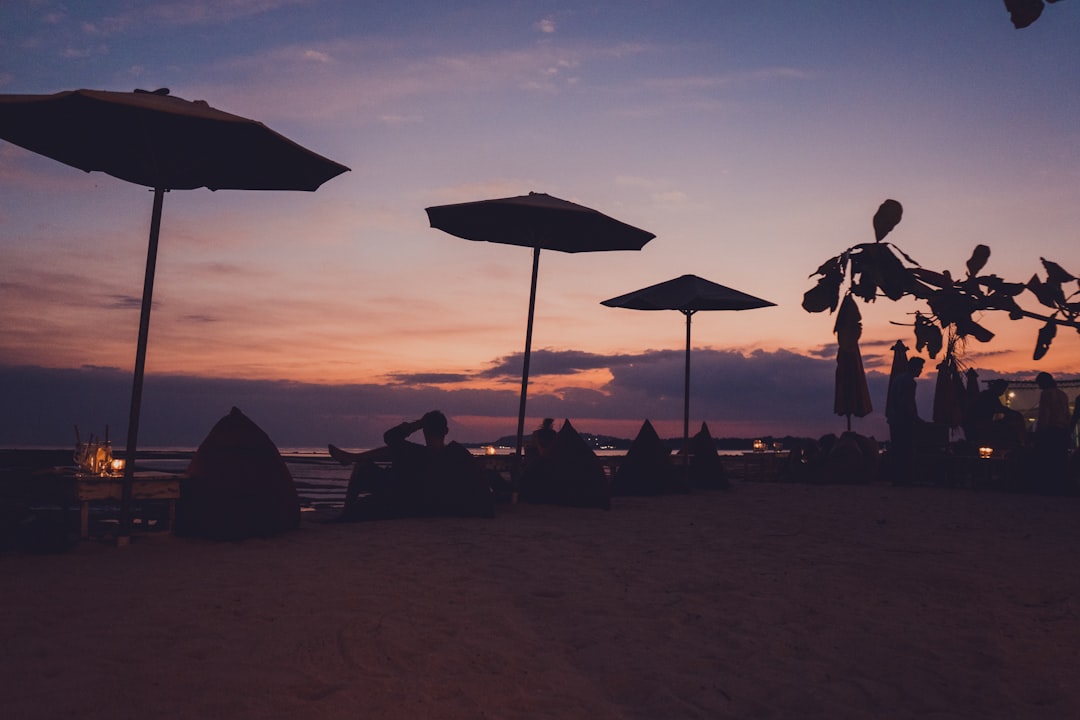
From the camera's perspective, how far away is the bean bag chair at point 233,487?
5.82 m

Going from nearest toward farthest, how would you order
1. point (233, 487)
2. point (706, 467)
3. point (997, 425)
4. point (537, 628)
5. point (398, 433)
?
1. point (537, 628)
2. point (233, 487)
3. point (398, 433)
4. point (706, 467)
5. point (997, 425)

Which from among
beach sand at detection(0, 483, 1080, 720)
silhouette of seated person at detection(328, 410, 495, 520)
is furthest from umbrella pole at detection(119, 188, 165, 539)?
silhouette of seated person at detection(328, 410, 495, 520)

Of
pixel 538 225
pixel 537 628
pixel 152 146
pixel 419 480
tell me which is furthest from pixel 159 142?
pixel 537 628

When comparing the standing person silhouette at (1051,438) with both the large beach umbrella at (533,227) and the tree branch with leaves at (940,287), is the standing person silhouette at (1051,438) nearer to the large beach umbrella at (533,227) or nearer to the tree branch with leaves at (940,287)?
the large beach umbrella at (533,227)

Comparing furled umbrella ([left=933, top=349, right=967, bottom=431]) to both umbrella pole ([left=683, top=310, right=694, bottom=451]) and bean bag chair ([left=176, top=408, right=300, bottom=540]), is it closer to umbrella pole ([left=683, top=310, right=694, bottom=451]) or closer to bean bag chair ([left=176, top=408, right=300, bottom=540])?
umbrella pole ([left=683, top=310, right=694, bottom=451])

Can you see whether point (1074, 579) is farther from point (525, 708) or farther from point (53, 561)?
point (53, 561)

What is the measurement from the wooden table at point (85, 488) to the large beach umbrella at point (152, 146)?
116 millimetres

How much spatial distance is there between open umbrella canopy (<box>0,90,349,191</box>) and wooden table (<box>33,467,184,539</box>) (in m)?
2.22

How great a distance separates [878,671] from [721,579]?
1.61 meters

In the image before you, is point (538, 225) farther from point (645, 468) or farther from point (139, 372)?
point (139, 372)

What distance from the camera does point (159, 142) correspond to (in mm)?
5453

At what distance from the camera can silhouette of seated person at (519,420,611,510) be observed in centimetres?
843

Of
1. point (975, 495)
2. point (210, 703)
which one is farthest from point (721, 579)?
point (975, 495)

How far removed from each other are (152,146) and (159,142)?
0.06 m
